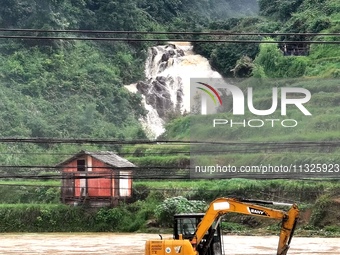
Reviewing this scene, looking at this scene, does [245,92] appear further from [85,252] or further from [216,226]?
[216,226]

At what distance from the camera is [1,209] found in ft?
134

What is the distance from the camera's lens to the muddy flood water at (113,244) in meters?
30.2

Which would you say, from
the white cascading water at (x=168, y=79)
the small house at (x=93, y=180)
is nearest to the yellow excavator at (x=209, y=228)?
the small house at (x=93, y=180)

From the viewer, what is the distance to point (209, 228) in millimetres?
17078

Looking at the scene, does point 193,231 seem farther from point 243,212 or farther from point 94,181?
point 94,181

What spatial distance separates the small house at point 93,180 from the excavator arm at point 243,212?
25.8 metres

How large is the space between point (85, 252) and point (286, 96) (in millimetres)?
17717

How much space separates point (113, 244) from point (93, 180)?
33.1 ft

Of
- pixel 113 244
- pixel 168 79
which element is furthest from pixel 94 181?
pixel 168 79

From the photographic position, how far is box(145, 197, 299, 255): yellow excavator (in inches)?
663

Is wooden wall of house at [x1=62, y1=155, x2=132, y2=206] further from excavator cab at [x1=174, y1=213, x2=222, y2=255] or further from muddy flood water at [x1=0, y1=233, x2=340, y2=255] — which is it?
excavator cab at [x1=174, y1=213, x2=222, y2=255]

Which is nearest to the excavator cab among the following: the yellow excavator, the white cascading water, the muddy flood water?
the yellow excavator

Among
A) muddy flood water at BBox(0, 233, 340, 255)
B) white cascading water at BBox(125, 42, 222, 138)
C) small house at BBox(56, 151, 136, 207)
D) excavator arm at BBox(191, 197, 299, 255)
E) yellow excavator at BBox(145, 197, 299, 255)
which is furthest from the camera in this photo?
white cascading water at BBox(125, 42, 222, 138)

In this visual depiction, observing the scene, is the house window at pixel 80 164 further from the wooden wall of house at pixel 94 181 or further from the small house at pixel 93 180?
the wooden wall of house at pixel 94 181
